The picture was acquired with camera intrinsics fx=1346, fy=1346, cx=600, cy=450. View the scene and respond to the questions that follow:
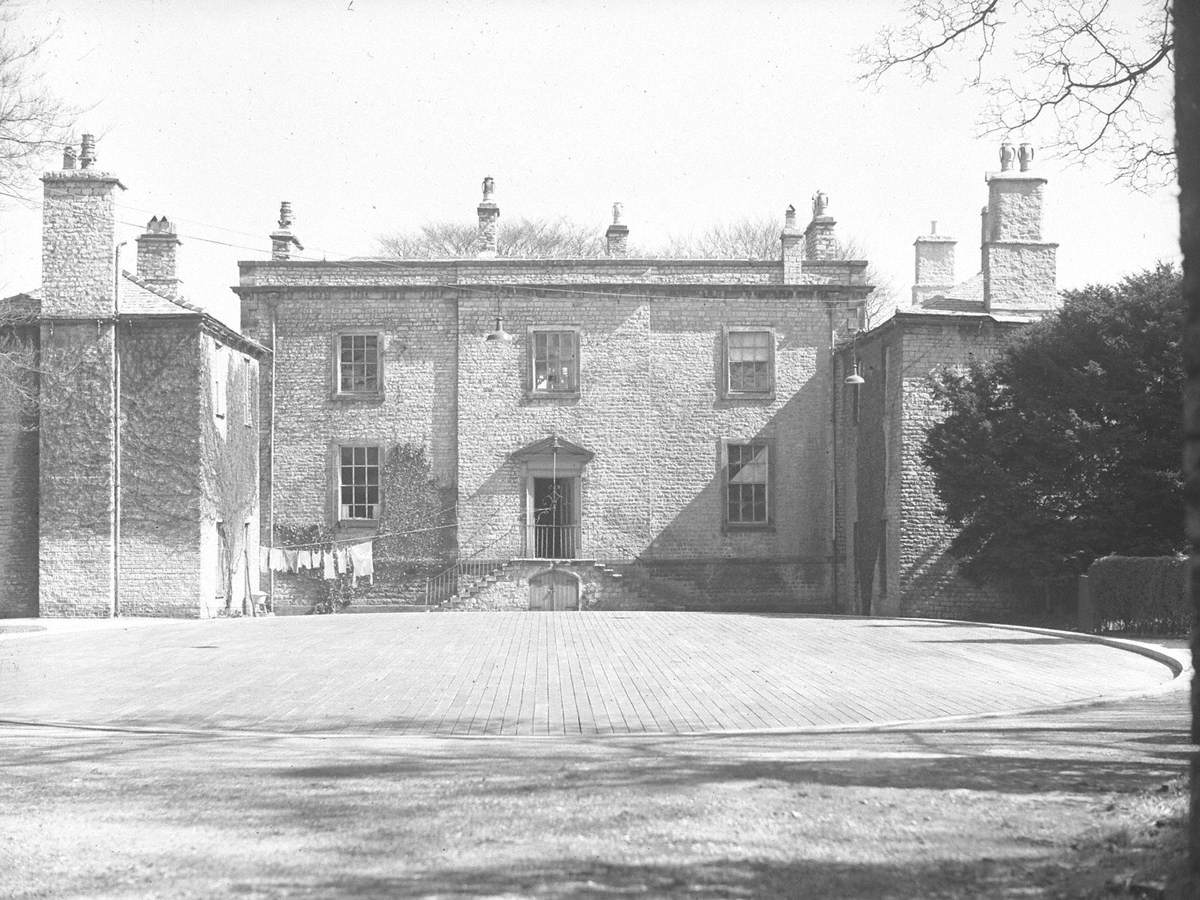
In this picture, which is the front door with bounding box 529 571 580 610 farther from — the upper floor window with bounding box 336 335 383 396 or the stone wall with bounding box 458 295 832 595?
the upper floor window with bounding box 336 335 383 396

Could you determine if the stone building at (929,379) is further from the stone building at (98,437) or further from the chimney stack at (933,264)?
the stone building at (98,437)

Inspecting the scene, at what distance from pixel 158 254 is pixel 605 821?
30.8 metres

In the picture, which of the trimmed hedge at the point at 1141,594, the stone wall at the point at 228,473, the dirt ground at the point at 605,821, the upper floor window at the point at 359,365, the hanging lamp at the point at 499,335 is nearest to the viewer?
the dirt ground at the point at 605,821

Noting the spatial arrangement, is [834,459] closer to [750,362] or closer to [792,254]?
[750,362]

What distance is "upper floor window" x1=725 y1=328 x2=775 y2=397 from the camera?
35312 mm

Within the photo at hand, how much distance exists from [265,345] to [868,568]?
53.5 ft

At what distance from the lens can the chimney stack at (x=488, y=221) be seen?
36406 mm

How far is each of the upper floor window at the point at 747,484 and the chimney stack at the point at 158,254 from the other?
1490 cm

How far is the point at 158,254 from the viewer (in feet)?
113

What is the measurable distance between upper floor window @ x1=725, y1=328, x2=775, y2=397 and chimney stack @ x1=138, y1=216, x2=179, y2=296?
1429 centimetres

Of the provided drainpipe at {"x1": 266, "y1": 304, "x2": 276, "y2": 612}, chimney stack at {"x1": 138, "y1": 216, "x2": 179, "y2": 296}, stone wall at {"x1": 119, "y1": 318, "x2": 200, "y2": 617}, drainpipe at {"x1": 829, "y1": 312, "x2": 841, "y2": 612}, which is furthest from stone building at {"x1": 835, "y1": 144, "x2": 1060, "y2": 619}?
chimney stack at {"x1": 138, "y1": 216, "x2": 179, "y2": 296}

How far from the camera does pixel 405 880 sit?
544 centimetres

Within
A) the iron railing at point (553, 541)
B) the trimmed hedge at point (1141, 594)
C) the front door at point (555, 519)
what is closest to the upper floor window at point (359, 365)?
the front door at point (555, 519)

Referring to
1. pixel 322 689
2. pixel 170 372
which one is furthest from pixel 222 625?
pixel 322 689
